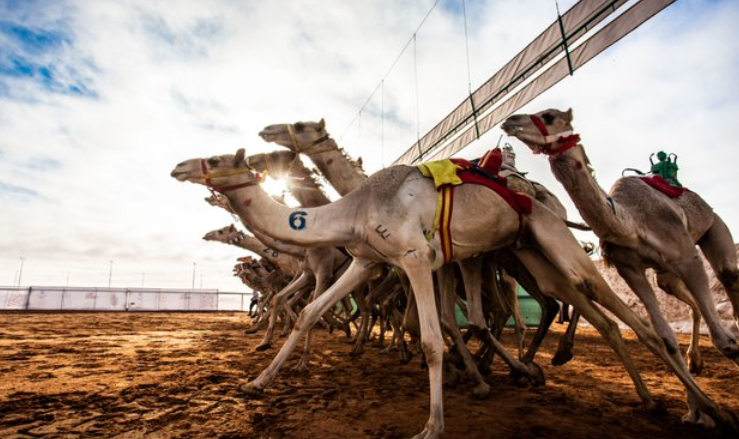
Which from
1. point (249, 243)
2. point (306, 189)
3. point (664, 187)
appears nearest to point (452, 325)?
point (664, 187)

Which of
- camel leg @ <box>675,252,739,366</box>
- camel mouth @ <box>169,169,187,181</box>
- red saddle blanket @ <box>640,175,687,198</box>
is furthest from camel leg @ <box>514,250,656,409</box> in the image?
camel mouth @ <box>169,169,187,181</box>

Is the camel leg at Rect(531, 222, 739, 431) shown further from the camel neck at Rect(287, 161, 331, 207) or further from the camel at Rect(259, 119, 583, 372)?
the camel neck at Rect(287, 161, 331, 207)

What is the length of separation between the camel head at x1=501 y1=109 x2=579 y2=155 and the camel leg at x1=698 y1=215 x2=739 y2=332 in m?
2.80

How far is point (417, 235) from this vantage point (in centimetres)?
345

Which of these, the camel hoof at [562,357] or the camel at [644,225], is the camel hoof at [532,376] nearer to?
the camel hoof at [562,357]

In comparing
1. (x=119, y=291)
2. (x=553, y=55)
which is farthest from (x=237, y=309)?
(x=553, y=55)

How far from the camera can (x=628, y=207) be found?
4.34 m

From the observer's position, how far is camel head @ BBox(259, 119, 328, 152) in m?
5.28

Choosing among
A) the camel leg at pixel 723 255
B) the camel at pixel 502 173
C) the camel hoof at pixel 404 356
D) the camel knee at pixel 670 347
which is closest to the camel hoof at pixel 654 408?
the camel knee at pixel 670 347

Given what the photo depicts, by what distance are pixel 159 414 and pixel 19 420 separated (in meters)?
0.97

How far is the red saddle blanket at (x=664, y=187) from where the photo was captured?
15.3 ft

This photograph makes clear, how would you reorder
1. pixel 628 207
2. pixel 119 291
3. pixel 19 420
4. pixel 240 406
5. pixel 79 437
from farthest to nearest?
pixel 119 291 < pixel 628 207 < pixel 240 406 < pixel 19 420 < pixel 79 437

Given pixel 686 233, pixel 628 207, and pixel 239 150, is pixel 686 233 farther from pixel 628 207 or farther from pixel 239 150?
pixel 239 150

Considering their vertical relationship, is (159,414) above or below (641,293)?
below
